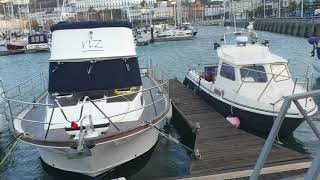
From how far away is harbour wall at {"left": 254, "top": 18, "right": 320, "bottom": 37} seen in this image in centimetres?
5703

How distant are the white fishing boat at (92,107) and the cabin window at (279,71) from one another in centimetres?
389

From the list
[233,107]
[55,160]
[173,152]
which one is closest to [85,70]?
[55,160]

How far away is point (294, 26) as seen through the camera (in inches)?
2618

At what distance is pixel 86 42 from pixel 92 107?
268 centimetres

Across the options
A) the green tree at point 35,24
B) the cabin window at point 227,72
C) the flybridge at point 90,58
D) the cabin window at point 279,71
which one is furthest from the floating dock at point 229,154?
the green tree at point 35,24

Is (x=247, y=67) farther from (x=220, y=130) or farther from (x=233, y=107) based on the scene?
(x=220, y=130)

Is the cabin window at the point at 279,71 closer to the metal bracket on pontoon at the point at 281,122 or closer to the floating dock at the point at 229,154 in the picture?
the floating dock at the point at 229,154

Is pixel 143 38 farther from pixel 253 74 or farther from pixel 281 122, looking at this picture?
pixel 281 122

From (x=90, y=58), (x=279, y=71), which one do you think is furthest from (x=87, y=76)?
(x=279, y=71)

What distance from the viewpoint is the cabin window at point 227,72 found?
14633 millimetres

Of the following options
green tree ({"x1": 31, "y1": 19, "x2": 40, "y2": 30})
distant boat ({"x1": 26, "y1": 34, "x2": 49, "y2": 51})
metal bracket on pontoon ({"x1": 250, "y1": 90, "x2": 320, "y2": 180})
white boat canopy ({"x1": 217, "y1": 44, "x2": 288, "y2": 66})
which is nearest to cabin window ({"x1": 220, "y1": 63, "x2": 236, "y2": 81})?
white boat canopy ({"x1": 217, "y1": 44, "x2": 288, "y2": 66})

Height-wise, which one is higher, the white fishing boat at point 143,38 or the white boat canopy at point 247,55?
the white boat canopy at point 247,55

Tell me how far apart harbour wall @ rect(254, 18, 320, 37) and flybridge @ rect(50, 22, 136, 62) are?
4779cm

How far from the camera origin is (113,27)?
Result: 508 inches
